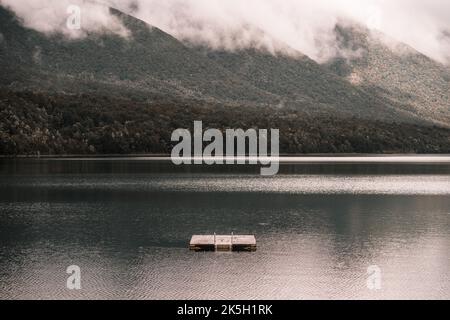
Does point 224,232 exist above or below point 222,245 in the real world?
above

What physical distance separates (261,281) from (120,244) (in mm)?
15928

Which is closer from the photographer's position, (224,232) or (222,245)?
(222,245)

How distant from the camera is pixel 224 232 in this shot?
63.2 metres

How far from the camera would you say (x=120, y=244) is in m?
55.8

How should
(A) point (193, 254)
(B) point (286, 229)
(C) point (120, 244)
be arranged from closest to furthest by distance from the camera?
1. (A) point (193, 254)
2. (C) point (120, 244)
3. (B) point (286, 229)

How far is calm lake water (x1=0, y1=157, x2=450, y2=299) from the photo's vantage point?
4200 cm

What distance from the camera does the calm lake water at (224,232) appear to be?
42000 mm

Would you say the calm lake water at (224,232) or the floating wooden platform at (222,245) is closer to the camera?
the calm lake water at (224,232)

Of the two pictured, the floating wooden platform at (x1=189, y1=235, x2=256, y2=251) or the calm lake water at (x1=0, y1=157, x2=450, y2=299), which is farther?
the floating wooden platform at (x1=189, y1=235, x2=256, y2=251)
